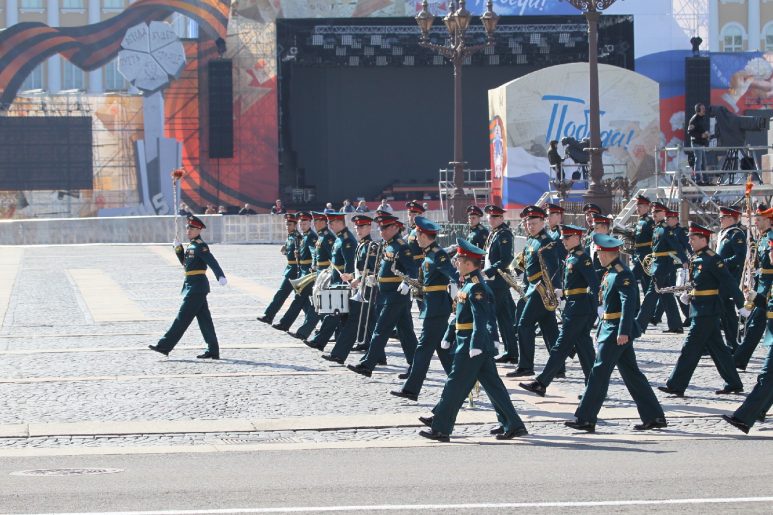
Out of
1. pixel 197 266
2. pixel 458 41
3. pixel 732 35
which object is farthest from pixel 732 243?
pixel 732 35

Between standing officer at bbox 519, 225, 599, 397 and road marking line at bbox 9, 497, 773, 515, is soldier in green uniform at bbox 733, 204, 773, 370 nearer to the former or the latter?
standing officer at bbox 519, 225, 599, 397

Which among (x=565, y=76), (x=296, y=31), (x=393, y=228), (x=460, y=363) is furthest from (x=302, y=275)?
(x=296, y=31)

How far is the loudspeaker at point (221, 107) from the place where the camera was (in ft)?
167

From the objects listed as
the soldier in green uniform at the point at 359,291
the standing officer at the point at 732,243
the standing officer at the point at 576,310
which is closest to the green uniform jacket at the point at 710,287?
the standing officer at the point at 576,310

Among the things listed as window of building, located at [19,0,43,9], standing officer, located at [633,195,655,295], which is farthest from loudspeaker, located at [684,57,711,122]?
window of building, located at [19,0,43,9]

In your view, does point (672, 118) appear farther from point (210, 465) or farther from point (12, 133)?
point (210, 465)

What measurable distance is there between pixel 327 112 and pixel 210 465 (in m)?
44.8

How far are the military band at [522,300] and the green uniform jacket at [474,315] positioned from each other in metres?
0.01

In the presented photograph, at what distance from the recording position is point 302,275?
769 inches

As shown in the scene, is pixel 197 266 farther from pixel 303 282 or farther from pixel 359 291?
pixel 359 291

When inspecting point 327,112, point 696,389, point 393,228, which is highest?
point 327,112

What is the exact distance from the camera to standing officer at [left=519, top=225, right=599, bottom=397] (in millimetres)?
13539

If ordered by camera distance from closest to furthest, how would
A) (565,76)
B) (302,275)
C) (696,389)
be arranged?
(696,389)
(302,275)
(565,76)

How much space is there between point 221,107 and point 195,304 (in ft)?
113
